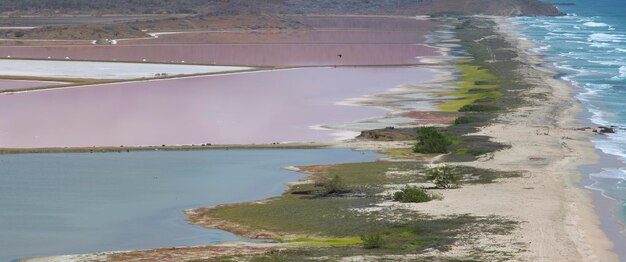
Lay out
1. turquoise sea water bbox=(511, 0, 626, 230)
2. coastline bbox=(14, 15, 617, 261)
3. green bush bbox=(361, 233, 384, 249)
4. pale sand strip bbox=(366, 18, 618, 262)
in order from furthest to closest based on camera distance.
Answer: turquoise sea water bbox=(511, 0, 626, 230) < coastline bbox=(14, 15, 617, 261) < pale sand strip bbox=(366, 18, 618, 262) < green bush bbox=(361, 233, 384, 249)

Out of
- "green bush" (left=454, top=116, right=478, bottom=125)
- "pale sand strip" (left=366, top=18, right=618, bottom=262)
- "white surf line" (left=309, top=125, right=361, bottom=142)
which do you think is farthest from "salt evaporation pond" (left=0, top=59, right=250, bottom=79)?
"pale sand strip" (left=366, top=18, right=618, bottom=262)

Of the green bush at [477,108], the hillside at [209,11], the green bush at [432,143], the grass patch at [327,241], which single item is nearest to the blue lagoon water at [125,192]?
the grass patch at [327,241]

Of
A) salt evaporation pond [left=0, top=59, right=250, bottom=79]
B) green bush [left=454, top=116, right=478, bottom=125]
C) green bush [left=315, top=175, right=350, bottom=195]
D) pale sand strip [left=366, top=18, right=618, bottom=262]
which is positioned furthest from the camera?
salt evaporation pond [left=0, top=59, right=250, bottom=79]

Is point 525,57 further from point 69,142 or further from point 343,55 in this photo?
point 69,142

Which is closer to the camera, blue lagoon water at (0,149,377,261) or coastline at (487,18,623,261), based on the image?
coastline at (487,18,623,261)

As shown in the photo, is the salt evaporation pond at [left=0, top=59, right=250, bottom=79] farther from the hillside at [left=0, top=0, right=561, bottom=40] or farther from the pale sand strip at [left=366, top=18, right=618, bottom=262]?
the hillside at [left=0, top=0, right=561, bottom=40]

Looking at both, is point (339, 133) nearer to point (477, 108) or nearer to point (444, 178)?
point (477, 108)

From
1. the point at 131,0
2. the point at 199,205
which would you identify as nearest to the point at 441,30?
the point at 131,0
